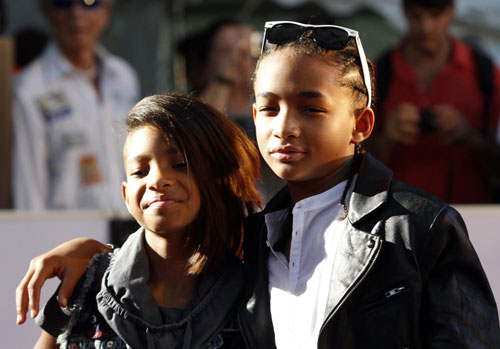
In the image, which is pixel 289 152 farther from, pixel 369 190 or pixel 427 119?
pixel 427 119

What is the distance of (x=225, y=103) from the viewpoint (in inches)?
154

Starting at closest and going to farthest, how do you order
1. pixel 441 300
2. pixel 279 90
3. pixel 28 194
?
pixel 441 300
pixel 279 90
pixel 28 194

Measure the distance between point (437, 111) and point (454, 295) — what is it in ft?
7.56

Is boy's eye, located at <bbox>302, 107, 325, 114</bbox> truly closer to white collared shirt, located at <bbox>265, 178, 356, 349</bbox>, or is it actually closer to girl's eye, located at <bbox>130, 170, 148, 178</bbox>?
white collared shirt, located at <bbox>265, 178, 356, 349</bbox>

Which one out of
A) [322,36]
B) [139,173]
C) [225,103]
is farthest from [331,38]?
[225,103]

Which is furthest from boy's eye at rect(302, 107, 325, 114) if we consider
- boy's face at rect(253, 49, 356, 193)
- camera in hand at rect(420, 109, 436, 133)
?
camera in hand at rect(420, 109, 436, 133)

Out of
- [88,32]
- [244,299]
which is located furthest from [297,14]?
[244,299]

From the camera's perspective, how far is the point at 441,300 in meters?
1.73

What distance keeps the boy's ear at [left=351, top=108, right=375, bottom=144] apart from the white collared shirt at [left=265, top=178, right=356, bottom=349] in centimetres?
12

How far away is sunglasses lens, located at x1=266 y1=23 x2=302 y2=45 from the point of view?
197cm

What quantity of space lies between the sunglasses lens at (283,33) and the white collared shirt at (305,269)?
0.39 m

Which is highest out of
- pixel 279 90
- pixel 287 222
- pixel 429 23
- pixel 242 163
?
pixel 429 23

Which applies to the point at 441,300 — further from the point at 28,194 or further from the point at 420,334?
the point at 28,194

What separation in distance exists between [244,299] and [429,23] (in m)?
2.55
